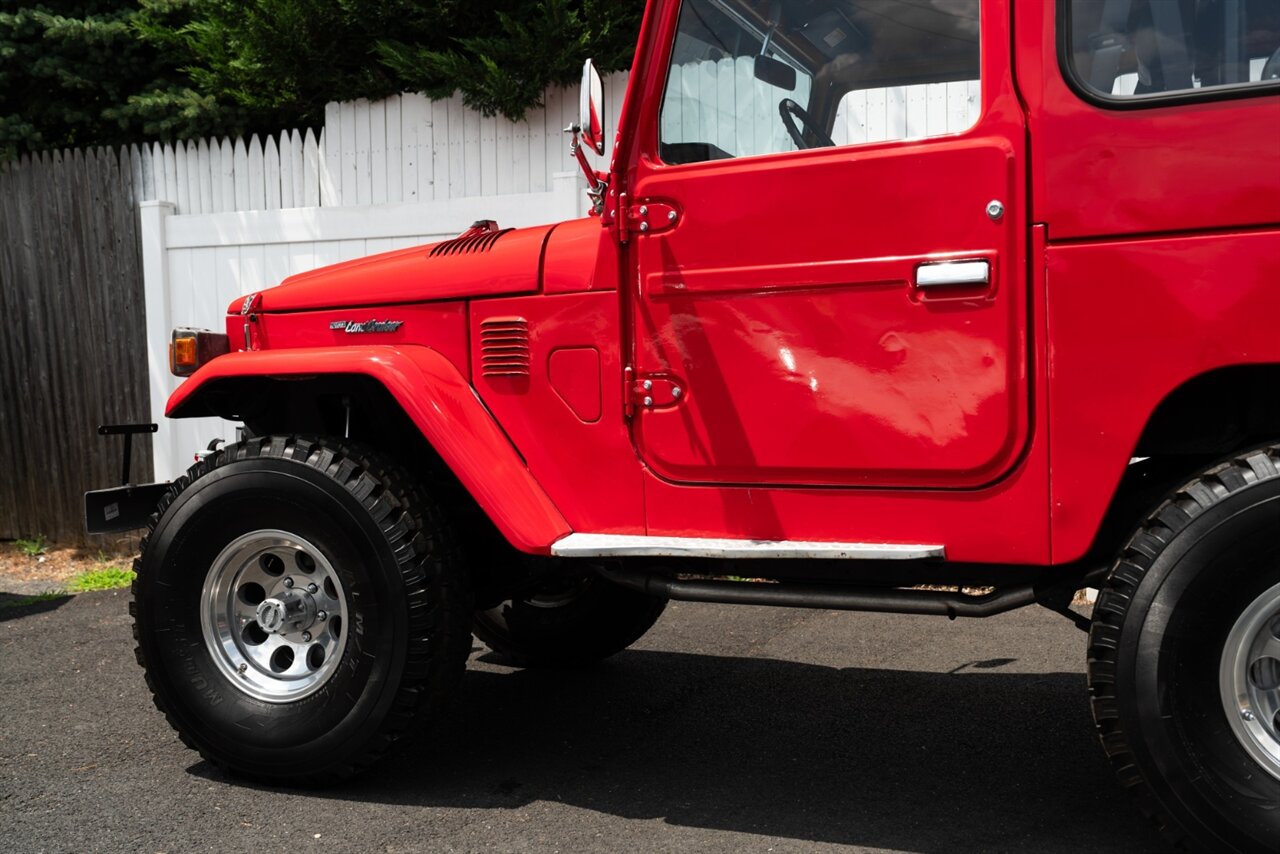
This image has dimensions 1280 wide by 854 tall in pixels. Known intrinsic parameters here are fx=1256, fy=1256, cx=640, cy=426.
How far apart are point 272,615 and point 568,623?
4.66 ft

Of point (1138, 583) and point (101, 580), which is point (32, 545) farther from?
point (1138, 583)

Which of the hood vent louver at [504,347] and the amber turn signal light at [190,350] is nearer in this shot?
the hood vent louver at [504,347]

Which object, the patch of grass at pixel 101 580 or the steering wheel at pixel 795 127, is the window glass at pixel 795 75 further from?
the patch of grass at pixel 101 580

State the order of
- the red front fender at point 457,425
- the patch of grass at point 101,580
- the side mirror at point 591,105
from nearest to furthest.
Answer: the side mirror at point 591,105, the red front fender at point 457,425, the patch of grass at point 101,580

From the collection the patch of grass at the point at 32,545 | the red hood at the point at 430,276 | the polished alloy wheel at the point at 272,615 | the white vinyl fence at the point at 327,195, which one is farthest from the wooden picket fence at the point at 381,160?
the polished alloy wheel at the point at 272,615

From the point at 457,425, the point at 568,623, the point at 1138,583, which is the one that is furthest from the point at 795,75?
the point at 568,623

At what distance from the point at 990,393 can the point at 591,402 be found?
1125 millimetres

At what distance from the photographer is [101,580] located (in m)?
7.22

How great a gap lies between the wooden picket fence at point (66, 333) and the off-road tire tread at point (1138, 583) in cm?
A: 614

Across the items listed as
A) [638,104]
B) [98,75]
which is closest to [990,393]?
[638,104]

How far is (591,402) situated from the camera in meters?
3.62

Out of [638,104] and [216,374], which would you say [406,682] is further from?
A: [638,104]

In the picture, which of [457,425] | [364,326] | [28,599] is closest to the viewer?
[457,425]

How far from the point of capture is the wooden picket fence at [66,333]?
767 centimetres
